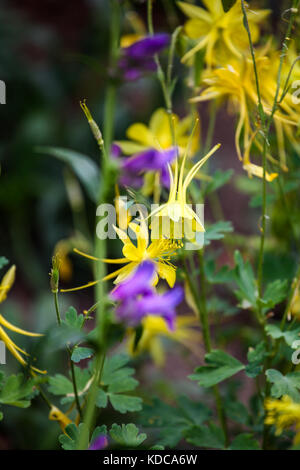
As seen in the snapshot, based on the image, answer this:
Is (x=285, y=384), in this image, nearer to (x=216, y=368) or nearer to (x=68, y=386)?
(x=216, y=368)

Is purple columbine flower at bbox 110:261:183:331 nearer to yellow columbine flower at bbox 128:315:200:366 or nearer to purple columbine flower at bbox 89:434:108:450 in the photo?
purple columbine flower at bbox 89:434:108:450

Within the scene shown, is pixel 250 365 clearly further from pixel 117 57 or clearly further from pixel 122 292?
pixel 117 57

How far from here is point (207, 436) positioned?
26.2 inches

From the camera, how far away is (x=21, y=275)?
1.69 meters

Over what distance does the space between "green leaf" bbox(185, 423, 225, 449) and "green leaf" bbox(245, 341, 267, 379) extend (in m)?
0.12

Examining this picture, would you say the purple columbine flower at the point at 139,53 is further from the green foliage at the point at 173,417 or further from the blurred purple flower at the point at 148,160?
the green foliage at the point at 173,417

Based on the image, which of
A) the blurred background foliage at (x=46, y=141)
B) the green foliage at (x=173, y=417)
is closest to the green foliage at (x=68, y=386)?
the green foliage at (x=173, y=417)

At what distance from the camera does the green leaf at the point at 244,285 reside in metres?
0.64

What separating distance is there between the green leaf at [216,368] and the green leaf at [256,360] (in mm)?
15

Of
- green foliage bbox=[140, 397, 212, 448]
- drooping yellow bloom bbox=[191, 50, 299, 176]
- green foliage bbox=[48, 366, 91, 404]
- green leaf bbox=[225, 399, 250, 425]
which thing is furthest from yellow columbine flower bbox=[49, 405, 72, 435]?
drooping yellow bloom bbox=[191, 50, 299, 176]

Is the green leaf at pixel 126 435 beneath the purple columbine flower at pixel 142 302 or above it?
beneath

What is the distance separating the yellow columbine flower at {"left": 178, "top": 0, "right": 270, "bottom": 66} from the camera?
69 cm

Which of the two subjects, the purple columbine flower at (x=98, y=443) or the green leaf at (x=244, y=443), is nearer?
the purple columbine flower at (x=98, y=443)
